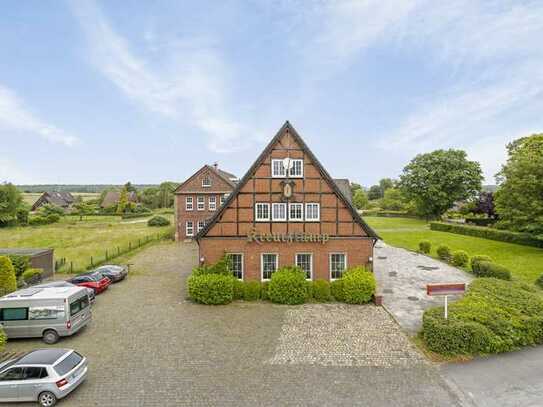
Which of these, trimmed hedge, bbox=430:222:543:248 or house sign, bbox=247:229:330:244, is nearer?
house sign, bbox=247:229:330:244

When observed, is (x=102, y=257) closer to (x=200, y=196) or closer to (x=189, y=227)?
(x=189, y=227)

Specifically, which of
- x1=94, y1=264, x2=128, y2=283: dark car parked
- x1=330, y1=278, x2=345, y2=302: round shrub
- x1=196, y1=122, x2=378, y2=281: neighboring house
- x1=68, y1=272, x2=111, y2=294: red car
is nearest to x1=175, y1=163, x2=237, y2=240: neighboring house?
x1=94, y1=264, x2=128, y2=283: dark car parked

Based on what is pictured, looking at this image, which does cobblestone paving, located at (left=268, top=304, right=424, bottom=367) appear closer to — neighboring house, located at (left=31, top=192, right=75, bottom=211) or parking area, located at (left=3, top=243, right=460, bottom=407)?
parking area, located at (left=3, top=243, right=460, bottom=407)

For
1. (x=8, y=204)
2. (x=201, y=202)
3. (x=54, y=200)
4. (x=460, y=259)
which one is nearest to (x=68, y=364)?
(x=460, y=259)

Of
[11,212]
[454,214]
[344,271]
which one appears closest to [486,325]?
[344,271]

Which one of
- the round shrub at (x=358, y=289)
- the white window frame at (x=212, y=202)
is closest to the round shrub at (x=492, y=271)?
the round shrub at (x=358, y=289)

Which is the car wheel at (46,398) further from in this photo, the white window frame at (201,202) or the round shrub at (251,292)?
the white window frame at (201,202)

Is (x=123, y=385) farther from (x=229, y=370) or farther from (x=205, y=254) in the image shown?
(x=205, y=254)
